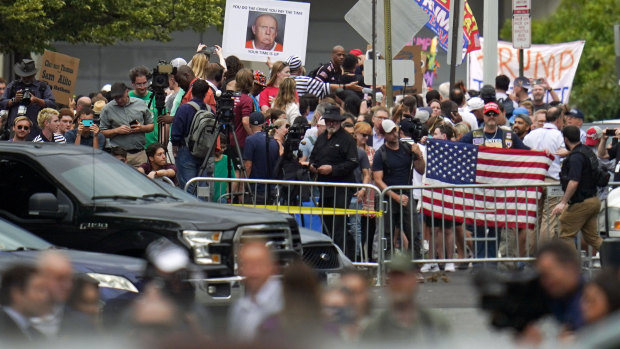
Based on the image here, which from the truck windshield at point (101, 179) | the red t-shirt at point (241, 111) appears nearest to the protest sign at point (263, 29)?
the red t-shirt at point (241, 111)

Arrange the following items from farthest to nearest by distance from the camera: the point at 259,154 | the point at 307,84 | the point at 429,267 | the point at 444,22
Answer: the point at 444,22 → the point at 307,84 → the point at 259,154 → the point at 429,267

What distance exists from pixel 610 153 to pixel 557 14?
32416mm

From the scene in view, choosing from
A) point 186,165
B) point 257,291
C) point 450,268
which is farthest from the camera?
point 186,165

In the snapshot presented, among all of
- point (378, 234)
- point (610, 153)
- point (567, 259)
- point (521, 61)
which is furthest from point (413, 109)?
point (567, 259)

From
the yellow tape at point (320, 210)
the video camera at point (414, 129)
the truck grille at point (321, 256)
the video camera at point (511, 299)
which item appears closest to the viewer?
the video camera at point (511, 299)

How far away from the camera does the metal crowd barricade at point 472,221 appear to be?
1453 centimetres

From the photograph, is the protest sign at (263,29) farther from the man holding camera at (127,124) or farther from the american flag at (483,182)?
the american flag at (483,182)

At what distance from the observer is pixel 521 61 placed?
2423 centimetres

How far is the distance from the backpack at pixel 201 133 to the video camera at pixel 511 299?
8915 millimetres

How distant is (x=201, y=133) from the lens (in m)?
14.8

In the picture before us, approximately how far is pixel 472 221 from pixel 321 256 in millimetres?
2872

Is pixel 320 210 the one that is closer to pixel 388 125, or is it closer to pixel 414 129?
Answer: pixel 388 125

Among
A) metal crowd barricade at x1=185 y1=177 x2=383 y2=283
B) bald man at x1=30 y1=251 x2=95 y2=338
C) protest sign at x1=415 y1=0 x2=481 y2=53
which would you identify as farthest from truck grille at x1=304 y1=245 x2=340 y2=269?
protest sign at x1=415 y1=0 x2=481 y2=53

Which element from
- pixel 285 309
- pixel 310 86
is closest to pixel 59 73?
pixel 310 86
